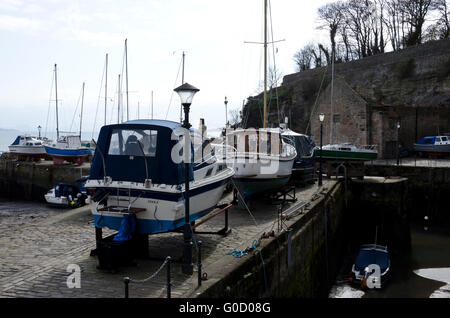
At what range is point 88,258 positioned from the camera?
876cm

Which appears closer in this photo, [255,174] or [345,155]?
[255,174]

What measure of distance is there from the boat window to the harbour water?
918cm

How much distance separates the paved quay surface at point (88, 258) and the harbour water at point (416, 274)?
162 inches

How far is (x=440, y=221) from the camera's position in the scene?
80.0 ft

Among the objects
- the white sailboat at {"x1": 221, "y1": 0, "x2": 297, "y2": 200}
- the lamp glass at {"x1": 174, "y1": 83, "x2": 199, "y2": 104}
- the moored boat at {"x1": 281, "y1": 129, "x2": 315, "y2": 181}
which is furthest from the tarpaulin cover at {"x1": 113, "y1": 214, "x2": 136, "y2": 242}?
the moored boat at {"x1": 281, "y1": 129, "x2": 315, "y2": 181}

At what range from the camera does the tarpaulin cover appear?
785cm

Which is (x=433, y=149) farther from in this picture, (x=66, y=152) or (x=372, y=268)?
(x=66, y=152)

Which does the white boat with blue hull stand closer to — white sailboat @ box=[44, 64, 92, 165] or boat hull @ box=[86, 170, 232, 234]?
boat hull @ box=[86, 170, 232, 234]

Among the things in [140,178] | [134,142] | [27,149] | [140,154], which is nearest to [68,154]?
[27,149]

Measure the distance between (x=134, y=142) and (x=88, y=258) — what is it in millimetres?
2639

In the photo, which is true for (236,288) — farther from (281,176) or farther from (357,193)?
(357,193)

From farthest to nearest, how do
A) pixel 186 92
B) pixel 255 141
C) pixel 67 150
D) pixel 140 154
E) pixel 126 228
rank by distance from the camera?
pixel 67 150
pixel 255 141
pixel 140 154
pixel 126 228
pixel 186 92
